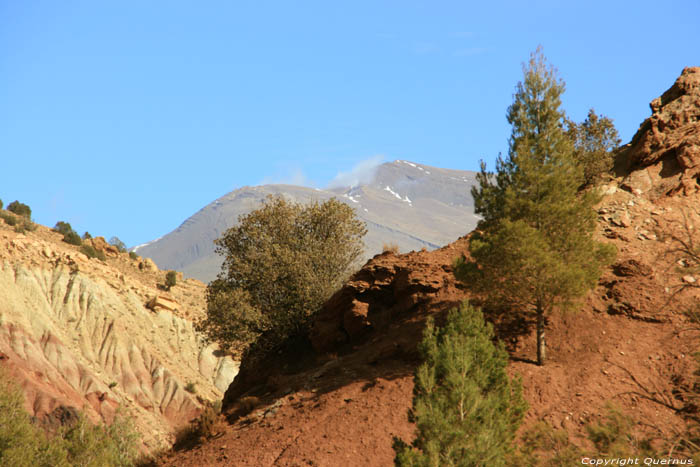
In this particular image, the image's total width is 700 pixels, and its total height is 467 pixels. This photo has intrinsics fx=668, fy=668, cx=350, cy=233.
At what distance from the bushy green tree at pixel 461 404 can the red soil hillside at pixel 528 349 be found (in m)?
3.53

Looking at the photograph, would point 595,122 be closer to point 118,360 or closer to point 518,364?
point 518,364

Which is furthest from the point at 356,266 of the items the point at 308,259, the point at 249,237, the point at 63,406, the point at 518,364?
the point at 63,406

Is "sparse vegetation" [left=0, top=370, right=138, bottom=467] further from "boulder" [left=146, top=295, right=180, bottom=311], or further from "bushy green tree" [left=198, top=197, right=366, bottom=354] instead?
"boulder" [left=146, top=295, right=180, bottom=311]

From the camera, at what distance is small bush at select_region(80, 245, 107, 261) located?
8306 cm

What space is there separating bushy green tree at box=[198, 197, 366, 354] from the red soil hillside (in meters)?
2.08

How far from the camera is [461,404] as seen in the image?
15422mm

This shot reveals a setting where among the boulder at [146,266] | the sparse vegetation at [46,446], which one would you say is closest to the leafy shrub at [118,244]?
the boulder at [146,266]

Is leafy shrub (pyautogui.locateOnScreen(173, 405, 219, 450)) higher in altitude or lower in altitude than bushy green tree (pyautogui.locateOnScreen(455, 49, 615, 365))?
lower

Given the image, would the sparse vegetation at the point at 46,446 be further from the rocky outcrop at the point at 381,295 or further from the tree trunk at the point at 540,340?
the tree trunk at the point at 540,340

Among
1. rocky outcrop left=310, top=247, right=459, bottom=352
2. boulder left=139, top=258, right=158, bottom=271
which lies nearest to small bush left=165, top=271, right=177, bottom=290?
boulder left=139, top=258, right=158, bottom=271

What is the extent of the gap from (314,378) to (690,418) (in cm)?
1209

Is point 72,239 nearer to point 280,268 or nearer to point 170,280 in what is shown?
point 170,280

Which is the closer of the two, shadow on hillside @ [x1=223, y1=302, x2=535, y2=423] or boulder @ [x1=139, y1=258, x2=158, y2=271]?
shadow on hillside @ [x1=223, y1=302, x2=535, y2=423]

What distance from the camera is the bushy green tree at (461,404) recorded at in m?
14.7
